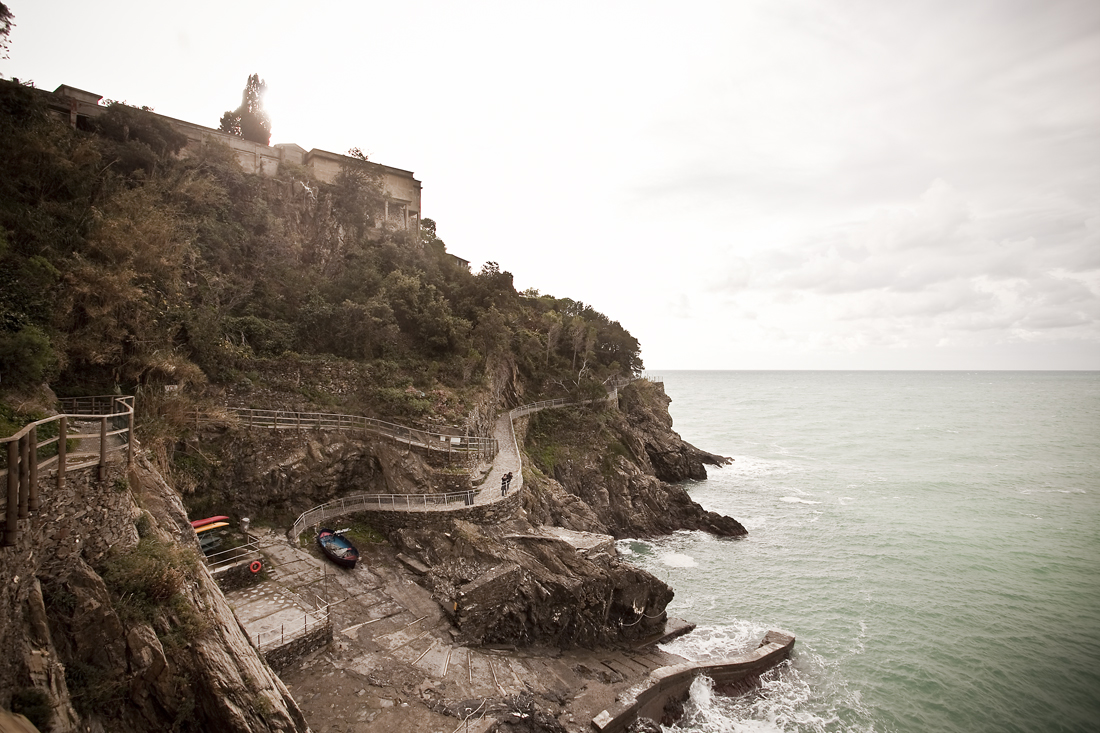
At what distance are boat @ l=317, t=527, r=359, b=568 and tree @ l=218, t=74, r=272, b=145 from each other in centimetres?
3472

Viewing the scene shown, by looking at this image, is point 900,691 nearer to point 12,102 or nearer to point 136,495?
point 136,495

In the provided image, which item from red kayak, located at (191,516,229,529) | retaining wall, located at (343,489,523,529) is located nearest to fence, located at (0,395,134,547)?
red kayak, located at (191,516,229,529)

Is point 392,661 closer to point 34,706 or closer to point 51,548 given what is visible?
point 34,706

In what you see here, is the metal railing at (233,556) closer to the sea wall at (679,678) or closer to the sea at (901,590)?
the sea wall at (679,678)

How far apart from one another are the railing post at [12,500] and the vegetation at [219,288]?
7.78 m

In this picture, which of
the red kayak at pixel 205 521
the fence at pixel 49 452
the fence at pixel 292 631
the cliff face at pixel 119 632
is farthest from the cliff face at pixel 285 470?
the cliff face at pixel 119 632

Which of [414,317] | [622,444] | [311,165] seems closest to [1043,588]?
[622,444]

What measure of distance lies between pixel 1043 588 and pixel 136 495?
134ft

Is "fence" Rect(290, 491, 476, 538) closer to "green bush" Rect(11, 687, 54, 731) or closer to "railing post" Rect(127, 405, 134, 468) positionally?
"railing post" Rect(127, 405, 134, 468)

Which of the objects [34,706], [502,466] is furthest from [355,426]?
[34,706]

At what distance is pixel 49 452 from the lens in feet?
28.9

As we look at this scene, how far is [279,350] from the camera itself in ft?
84.5

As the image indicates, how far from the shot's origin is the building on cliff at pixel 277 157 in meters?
27.9

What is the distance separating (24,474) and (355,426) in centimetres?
1655
